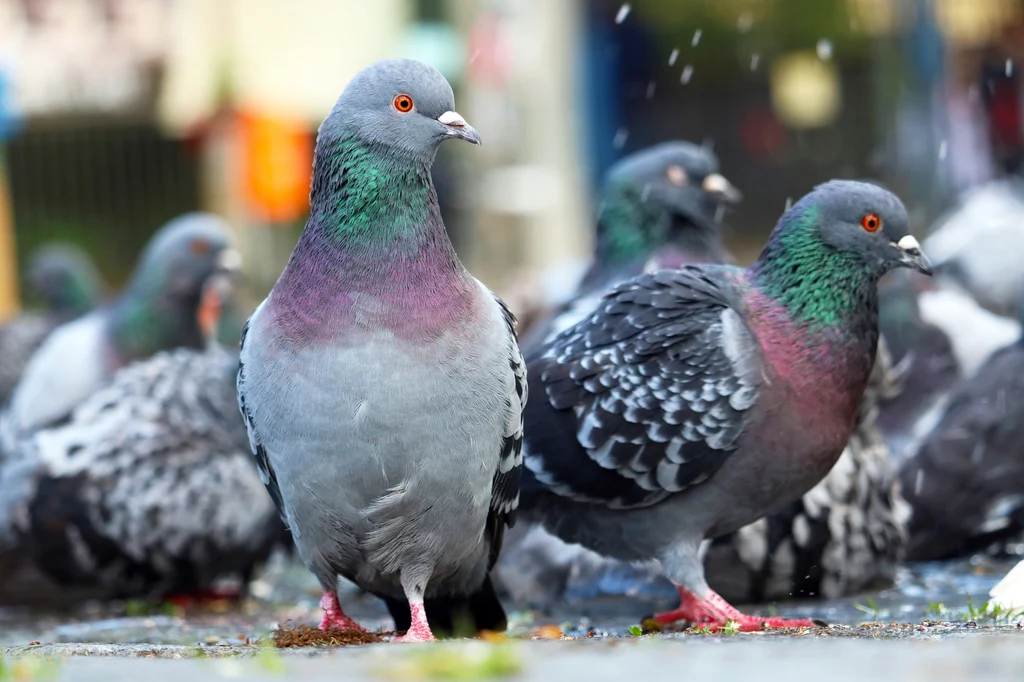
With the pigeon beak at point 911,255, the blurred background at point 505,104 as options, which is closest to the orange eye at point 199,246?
the pigeon beak at point 911,255

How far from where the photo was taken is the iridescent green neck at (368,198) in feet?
13.0

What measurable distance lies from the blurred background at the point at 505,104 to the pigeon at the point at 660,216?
7.16 metres

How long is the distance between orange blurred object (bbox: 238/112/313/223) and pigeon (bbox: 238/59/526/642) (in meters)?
12.0

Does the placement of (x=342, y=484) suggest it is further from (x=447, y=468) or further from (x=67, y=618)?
(x=67, y=618)

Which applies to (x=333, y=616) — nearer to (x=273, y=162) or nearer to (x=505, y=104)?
(x=273, y=162)

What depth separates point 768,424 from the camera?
4.35 metres

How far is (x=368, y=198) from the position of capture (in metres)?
3.99

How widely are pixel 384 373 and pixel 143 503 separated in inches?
106

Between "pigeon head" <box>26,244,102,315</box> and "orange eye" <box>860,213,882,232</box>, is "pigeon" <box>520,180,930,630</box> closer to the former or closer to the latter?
"orange eye" <box>860,213,882,232</box>

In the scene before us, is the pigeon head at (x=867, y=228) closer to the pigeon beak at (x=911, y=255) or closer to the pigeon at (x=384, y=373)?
the pigeon beak at (x=911, y=255)

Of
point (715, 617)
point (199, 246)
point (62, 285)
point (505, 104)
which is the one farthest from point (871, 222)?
point (505, 104)

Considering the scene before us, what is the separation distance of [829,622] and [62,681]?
2.51 meters

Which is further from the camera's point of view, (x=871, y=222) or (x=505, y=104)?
(x=505, y=104)

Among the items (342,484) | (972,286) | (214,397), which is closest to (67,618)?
(214,397)
